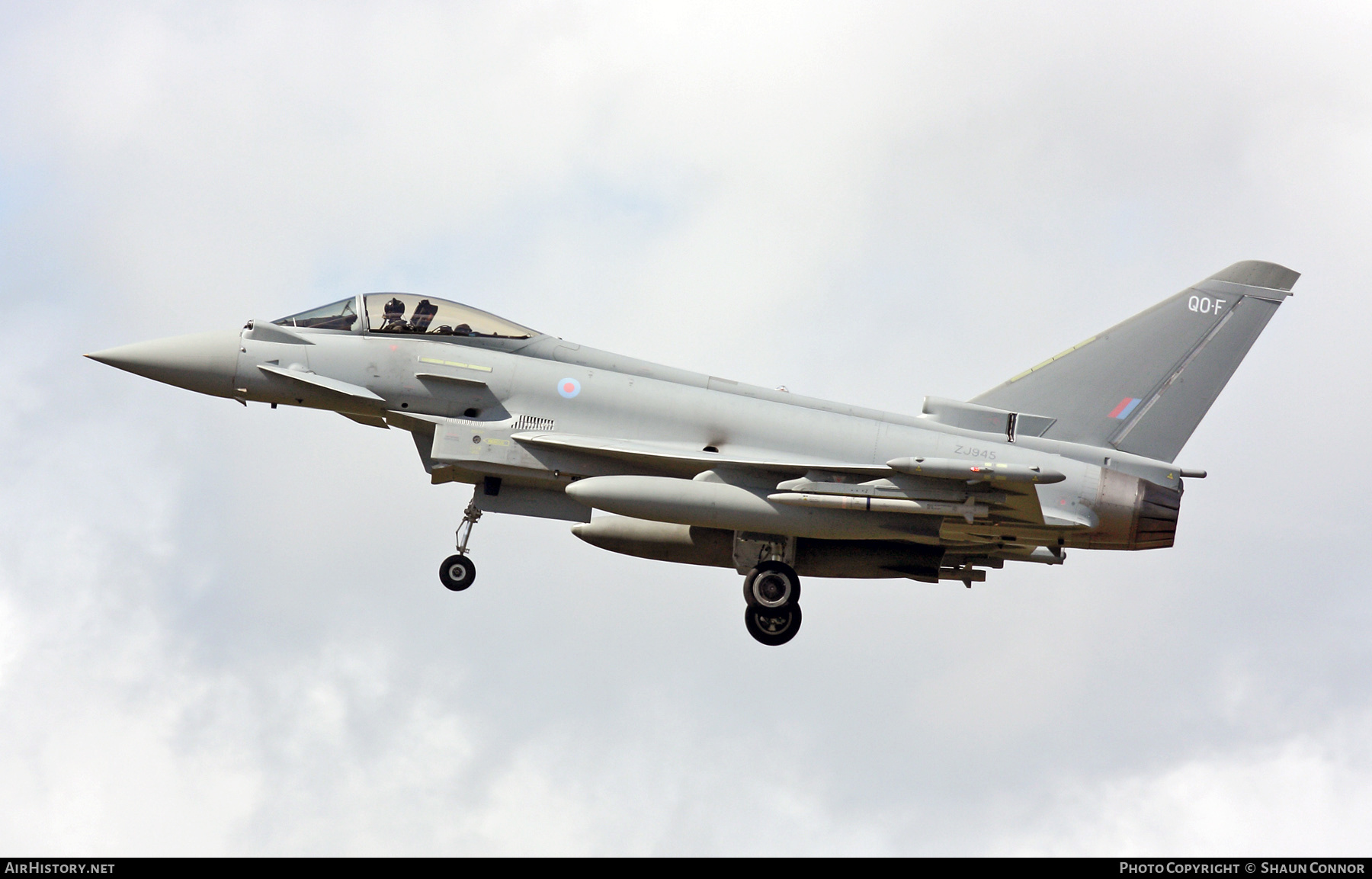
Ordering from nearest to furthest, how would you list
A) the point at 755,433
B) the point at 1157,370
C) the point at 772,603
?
the point at 755,433
the point at 772,603
the point at 1157,370

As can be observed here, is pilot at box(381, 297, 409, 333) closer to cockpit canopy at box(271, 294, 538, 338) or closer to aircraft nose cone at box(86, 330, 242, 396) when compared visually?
cockpit canopy at box(271, 294, 538, 338)

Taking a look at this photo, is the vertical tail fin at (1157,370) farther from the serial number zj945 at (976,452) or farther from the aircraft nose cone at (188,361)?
the aircraft nose cone at (188,361)

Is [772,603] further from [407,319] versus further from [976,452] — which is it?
[407,319]

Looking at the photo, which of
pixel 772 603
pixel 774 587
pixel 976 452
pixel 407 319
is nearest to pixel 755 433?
pixel 774 587

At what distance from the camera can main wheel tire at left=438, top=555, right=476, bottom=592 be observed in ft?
58.3

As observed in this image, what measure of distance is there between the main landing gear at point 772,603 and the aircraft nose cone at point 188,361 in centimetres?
717

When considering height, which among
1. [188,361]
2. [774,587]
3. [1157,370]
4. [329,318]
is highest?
[1157,370]

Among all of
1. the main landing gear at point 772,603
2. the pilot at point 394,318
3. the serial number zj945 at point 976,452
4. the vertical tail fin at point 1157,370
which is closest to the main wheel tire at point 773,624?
the main landing gear at point 772,603

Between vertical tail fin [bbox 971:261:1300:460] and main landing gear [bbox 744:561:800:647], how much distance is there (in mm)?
3597

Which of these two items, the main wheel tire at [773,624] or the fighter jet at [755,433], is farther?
the main wheel tire at [773,624]

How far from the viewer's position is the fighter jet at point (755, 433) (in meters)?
16.5

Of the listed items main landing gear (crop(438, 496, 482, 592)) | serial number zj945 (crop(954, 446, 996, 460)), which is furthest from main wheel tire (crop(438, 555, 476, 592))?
serial number zj945 (crop(954, 446, 996, 460))

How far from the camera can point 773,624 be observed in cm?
1755

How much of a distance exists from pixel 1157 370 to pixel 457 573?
964 centimetres
